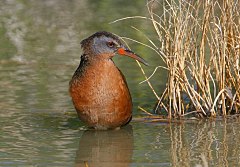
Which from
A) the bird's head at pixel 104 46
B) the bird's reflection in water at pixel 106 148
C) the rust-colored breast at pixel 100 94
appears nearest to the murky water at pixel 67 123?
the bird's reflection in water at pixel 106 148

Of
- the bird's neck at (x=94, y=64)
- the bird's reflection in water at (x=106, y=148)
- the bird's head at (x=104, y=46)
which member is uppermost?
the bird's head at (x=104, y=46)

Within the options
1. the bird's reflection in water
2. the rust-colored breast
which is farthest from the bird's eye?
the bird's reflection in water

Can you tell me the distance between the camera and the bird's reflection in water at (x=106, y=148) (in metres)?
7.29

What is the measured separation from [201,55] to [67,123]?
1647 millimetres

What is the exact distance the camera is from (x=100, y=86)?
26.6 feet

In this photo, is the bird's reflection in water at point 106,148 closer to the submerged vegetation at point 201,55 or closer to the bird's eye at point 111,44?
the submerged vegetation at point 201,55

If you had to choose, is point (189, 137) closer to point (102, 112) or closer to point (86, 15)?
point (102, 112)

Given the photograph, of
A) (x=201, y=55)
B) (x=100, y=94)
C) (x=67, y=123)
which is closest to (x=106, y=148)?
(x=100, y=94)

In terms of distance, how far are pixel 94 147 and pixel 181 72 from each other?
135 cm

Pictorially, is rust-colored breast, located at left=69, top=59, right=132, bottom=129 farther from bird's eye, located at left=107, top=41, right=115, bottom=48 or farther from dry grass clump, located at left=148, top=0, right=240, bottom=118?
dry grass clump, located at left=148, top=0, right=240, bottom=118

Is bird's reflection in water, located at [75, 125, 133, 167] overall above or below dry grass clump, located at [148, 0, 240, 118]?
below

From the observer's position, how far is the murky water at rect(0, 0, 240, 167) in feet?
24.1

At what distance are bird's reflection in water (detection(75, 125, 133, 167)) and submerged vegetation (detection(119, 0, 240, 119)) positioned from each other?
0.74 m

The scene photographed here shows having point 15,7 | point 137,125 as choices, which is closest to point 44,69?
point 137,125
